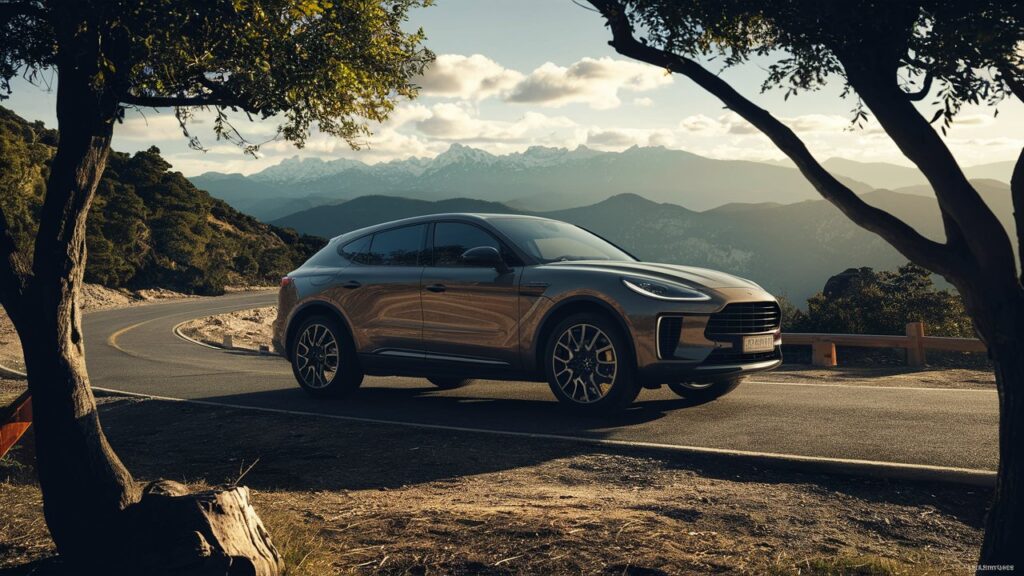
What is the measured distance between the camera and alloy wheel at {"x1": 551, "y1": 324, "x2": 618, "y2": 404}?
7848 millimetres

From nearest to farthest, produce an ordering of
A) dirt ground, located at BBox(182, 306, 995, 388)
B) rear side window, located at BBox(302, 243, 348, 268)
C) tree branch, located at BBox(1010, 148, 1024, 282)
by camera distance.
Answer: tree branch, located at BBox(1010, 148, 1024, 282)
rear side window, located at BBox(302, 243, 348, 268)
dirt ground, located at BBox(182, 306, 995, 388)

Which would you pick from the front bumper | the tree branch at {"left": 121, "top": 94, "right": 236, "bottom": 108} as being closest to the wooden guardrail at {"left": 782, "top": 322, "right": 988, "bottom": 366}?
the front bumper

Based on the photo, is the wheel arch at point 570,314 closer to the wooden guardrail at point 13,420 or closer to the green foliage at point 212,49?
the green foliage at point 212,49

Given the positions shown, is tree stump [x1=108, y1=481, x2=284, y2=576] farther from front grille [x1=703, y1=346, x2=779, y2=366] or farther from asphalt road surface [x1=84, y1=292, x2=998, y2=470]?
front grille [x1=703, y1=346, x2=779, y2=366]

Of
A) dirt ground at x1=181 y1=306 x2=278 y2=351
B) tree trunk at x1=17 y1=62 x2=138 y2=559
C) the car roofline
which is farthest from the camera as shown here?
dirt ground at x1=181 y1=306 x2=278 y2=351

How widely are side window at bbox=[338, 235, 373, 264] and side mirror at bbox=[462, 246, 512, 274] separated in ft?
5.76

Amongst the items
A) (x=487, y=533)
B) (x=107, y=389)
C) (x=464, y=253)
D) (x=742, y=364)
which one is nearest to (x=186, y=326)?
(x=107, y=389)

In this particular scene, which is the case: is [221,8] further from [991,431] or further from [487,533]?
[991,431]

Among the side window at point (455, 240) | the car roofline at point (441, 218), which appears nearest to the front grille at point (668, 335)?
the side window at point (455, 240)

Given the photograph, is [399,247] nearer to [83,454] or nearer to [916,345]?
[83,454]

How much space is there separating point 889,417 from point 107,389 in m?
9.92

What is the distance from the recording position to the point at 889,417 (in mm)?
8305

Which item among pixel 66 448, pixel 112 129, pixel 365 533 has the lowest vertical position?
pixel 365 533

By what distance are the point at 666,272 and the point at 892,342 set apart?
7118 mm
